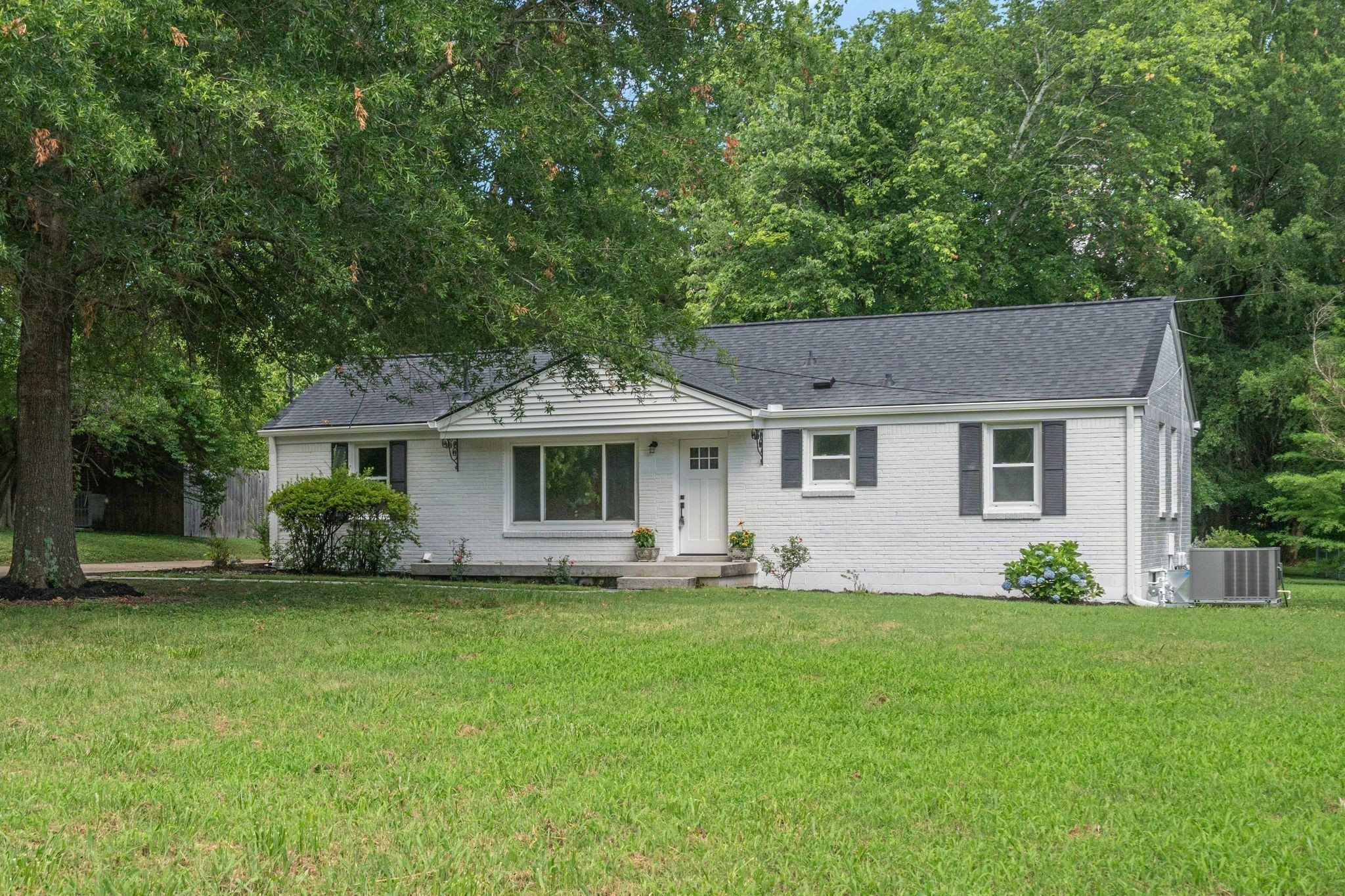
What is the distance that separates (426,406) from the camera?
76.0 ft

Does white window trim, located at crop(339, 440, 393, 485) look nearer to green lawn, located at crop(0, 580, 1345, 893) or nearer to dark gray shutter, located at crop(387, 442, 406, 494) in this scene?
dark gray shutter, located at crop(387, 442, 406, 494)

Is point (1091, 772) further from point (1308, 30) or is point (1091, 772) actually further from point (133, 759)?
point (1308, 30)

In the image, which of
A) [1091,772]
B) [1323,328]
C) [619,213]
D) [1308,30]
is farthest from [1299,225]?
[1091,772]

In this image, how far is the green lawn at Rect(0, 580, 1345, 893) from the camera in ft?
14.9

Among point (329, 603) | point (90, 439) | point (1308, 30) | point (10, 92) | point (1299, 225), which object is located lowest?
point (329, 603)

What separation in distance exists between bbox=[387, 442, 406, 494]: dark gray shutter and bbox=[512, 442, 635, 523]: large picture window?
2284 millimetres

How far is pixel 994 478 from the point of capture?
1922cm

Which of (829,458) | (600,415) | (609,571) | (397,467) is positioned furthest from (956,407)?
(397,467)

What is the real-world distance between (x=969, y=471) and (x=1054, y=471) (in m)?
1.27

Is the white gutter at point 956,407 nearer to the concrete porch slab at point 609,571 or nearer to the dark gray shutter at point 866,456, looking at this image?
the dark gray shutter at point 866,456

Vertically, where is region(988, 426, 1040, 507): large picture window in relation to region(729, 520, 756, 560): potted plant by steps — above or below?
above

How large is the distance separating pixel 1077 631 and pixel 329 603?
29.1ft

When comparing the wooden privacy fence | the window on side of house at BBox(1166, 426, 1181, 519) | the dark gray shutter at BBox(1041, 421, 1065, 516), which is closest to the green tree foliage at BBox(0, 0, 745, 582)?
the dark gray shutter at BBox(1041, 421, 1065, 516)

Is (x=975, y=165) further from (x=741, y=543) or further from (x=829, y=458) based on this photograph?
(x=741, y=543)
